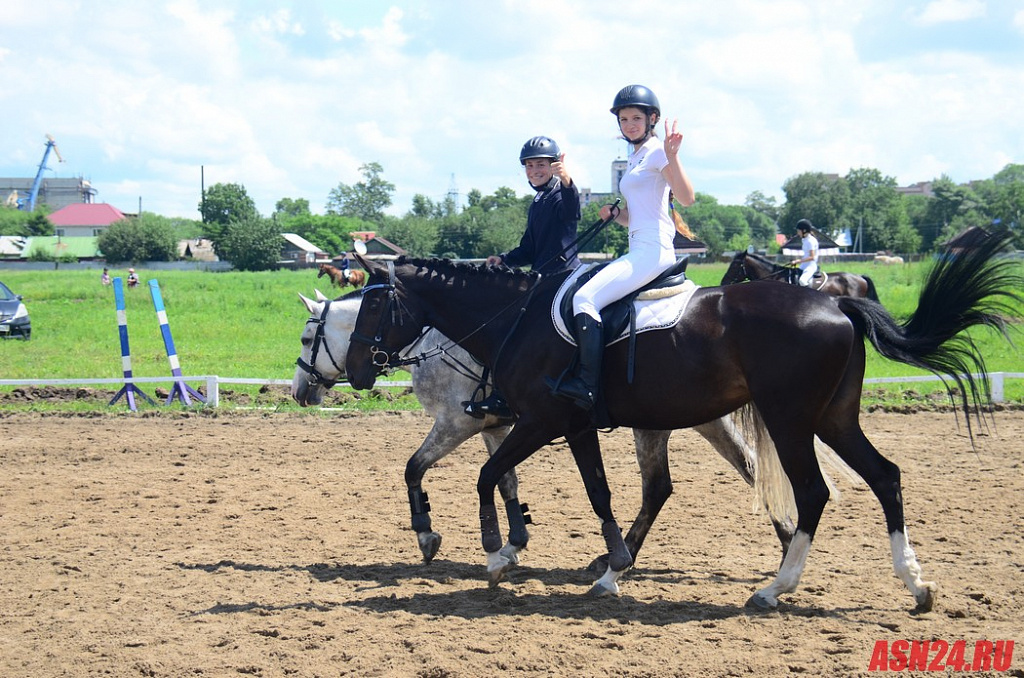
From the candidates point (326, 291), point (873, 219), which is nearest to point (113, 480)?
point (326, 291)

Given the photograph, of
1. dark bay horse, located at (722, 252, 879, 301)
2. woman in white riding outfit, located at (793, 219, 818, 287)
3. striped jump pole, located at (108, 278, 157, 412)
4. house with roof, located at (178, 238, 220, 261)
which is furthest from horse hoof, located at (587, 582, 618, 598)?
house with roof, located at (178, 238, 220, 261)

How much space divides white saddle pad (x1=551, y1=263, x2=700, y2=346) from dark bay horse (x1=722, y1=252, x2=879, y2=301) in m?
5.72

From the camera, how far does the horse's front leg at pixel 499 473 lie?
575 centimetres

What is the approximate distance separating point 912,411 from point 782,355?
28.0 feet

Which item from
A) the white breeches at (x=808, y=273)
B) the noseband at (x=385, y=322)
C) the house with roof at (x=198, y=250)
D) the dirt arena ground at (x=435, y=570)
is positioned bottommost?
the dirt arena ground at (x=435, y=570)

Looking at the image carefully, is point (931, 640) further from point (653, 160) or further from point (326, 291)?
point (326, 291)

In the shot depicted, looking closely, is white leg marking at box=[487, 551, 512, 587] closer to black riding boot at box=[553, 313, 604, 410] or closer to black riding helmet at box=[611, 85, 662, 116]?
black riding boot at box=[553, 313, 604, 410]

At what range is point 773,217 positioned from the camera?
477 ft

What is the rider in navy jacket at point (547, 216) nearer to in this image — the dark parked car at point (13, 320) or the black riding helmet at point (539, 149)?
the black riding helmet at point (539, 149)

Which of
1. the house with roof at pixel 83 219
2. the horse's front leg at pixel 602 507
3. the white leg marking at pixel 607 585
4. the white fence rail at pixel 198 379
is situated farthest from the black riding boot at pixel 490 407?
the house with roof at pixel 83 219

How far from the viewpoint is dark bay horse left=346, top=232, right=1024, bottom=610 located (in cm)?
530

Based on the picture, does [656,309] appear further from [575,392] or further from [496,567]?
[496,567]

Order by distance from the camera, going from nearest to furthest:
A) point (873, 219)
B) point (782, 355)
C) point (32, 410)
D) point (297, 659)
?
1. point (297, 659)
2. point (782, 355)
3. point (32, 410)
4. point (873, 219)

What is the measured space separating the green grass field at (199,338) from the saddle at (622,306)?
1.66 metres
